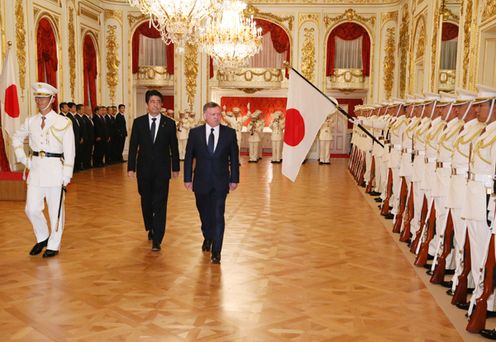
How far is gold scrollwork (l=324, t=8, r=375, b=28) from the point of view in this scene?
17344mm

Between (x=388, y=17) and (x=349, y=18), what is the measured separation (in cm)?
A: 124

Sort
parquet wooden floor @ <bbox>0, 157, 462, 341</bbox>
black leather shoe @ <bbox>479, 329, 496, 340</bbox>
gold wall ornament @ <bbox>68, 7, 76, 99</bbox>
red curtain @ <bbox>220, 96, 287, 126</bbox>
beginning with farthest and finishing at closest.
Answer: red curtain @ <bbox>220, 96, 287, 126</bbox> < gold wall ornament @ <bbox>68, 7, 76, 99</bbox> < parquet wooden floor @ <bbox>0, 157, 462, 341</bbox> < black leather shoe @ <bbox>479, 329, 496, 340</bbox>

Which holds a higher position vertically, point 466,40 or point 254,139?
point 466,40

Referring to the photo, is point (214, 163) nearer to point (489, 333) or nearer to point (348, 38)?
point (489, 333)

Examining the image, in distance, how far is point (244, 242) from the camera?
19.1 ft

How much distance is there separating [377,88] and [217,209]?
13617 mm

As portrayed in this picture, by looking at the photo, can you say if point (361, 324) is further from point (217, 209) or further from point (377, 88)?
point (377, 88)

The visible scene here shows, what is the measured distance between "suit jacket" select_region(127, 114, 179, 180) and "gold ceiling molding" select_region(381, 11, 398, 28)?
13.5 m

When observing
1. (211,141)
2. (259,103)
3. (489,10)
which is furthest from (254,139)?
(211,141)

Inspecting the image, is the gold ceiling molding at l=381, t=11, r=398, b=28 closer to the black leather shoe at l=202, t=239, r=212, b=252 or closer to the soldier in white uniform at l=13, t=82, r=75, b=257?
the black leather shoe at l=202, t=239, r=212, b=252

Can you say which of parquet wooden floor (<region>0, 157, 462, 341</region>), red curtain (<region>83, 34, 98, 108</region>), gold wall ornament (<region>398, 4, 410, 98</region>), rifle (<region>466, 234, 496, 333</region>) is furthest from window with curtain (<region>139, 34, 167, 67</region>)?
rifle (<region>466, 234, 496, 333</region>)

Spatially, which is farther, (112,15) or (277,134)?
(112,15)

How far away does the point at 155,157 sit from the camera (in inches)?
212

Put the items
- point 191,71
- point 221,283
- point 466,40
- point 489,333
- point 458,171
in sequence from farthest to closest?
point 191,71 → point 466,40 → point 221,283 → point 458,171 → point 489,333
